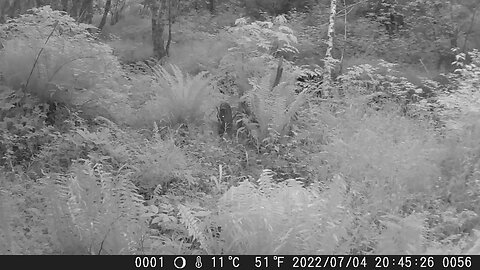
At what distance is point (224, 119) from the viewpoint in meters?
7.01

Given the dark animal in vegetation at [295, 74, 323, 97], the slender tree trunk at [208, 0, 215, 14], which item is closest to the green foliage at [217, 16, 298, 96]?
the dark animal in vegetation at [295, 74, 323, 97]

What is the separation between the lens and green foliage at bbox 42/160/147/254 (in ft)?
12.8

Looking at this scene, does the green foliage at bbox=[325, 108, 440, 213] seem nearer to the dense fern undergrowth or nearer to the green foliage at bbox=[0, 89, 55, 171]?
the dense fern undergrowth

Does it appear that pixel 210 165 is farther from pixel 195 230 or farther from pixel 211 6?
pixel 211 6

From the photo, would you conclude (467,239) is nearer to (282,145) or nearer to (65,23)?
(282,145)

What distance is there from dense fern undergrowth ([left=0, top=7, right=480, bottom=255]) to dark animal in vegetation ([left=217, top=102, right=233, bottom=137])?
0.09 metres

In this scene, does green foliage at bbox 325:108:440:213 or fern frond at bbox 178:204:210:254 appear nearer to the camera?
fern frond at bbox 178:204:210:254

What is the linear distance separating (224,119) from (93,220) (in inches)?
129

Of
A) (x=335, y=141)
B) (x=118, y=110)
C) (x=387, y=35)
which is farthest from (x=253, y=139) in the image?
(x=387, y=35)

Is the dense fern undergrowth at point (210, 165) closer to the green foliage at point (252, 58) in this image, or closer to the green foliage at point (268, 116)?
the green foliage at point (268, 116)

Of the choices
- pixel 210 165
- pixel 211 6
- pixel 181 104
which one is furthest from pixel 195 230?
pixel 211 6

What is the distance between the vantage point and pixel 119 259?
3795mm

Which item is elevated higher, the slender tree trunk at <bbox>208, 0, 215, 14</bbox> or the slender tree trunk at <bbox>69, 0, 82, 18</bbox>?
the slender tree trunk at <bbox>69, 0, 82, 18</bbox>

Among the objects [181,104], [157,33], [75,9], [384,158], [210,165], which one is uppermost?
[75,9]
